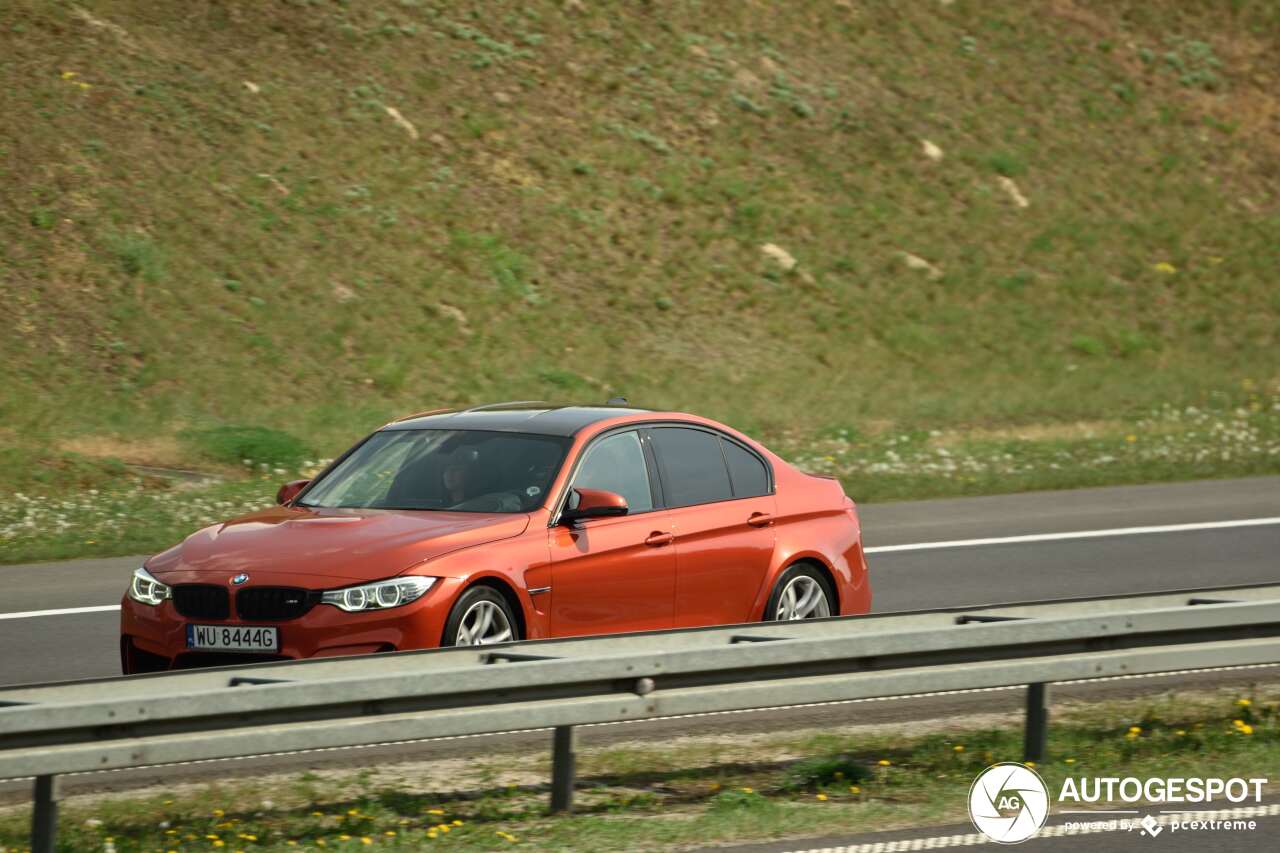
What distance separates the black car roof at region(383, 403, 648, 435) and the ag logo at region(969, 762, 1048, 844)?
3143 mm

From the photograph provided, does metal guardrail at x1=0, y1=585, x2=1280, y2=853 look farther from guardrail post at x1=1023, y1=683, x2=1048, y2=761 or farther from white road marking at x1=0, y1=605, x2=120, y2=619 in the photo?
white road marking at x1=0, y1=605, x2=120, y2=619

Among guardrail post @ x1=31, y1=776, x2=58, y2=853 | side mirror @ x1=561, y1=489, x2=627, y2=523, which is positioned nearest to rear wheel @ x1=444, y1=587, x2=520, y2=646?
side mirror @ x1=561, y1=489, x2=627, y2=523

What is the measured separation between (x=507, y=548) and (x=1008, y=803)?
275cm

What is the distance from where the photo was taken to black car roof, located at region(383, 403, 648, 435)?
9.74 m

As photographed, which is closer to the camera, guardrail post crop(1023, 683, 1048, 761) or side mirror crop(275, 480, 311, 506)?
guardrail post crop(1023, 683, 1048, 761)

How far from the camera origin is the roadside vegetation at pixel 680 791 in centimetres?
673

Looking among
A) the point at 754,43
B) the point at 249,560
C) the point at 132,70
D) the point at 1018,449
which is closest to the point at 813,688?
the point at 249,560

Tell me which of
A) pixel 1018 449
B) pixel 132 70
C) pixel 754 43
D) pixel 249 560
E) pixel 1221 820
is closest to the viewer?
pixel 1221 820

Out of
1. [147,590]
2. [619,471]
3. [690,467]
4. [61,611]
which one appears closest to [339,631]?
[147,590]

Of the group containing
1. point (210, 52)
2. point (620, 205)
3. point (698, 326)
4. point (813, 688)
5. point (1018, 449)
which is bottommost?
point (813, 688)

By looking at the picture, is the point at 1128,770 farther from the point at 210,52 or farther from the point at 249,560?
the point at 210,52

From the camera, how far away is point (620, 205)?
3106 cm

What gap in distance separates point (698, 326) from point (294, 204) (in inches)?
264
